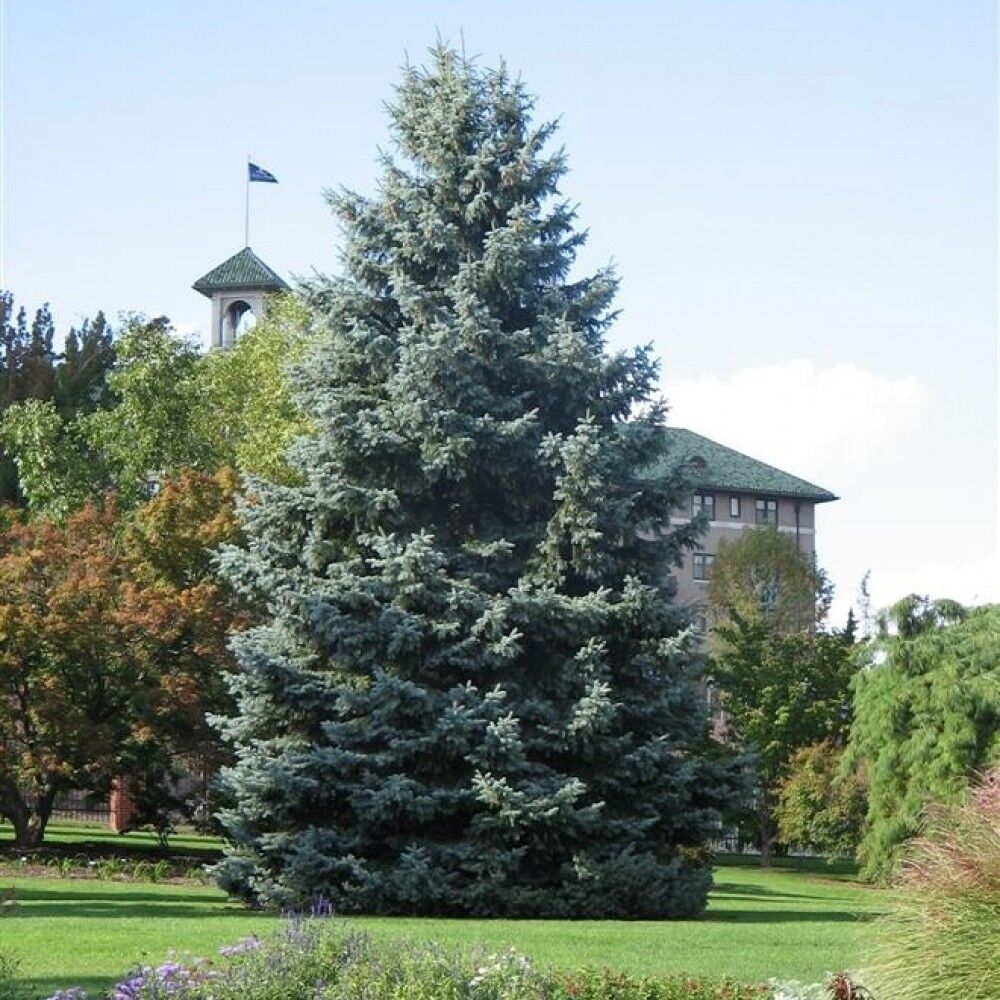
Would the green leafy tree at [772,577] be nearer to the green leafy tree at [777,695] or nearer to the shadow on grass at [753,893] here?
the green leafy tree at [777,695]

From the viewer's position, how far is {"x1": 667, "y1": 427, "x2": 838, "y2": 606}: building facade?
81.2 metres

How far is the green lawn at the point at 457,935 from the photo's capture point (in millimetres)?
14422

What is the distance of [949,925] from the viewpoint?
10.8m

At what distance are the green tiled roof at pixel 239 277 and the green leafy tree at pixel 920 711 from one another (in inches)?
1696

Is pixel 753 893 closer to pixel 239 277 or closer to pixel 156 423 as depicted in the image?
pixel 156 423

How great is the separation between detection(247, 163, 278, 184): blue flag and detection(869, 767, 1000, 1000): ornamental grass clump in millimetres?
57697

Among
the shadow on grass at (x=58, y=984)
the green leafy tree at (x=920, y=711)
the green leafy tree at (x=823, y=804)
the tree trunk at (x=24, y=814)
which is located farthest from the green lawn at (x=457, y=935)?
the green leafy tree at (x=823, y=804)

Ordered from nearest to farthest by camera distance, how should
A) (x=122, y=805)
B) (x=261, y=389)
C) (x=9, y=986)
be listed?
(x=9, y=986)
(x=122, y=805)
(x=261, y=389)

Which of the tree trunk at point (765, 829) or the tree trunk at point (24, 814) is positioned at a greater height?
the tree trunk at point (24, 814)

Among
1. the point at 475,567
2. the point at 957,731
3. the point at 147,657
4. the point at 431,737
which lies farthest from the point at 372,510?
the point at 957,731

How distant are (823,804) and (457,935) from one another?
89.2 feet

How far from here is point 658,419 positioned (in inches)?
929

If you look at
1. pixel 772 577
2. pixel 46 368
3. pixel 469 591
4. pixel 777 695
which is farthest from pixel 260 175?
pixel 469 591

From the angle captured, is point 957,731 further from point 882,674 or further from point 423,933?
point 423,933
